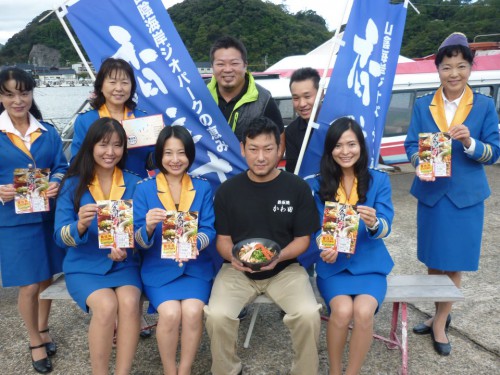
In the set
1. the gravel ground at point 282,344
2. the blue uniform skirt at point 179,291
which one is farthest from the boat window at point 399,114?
the blue uniform skirt at point 179,291

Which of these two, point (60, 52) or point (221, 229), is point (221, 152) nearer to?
point (221, 229)

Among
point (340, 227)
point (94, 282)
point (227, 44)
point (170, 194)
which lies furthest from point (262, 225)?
point (227, 44)

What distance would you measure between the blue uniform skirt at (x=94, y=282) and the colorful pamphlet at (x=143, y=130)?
847 mm

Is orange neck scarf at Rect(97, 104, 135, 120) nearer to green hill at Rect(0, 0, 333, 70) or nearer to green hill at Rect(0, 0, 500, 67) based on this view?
green hill at Rect(0, 0, 500, 67)

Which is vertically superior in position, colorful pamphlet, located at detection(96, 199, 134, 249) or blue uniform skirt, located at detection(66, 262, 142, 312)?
colorful pamphlet, located at detection(96, 199, 134, 249)

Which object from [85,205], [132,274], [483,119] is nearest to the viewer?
[85,205]

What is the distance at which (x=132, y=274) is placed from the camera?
111 inches

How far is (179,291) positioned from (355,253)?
1156 mm

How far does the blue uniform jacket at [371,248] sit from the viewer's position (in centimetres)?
282

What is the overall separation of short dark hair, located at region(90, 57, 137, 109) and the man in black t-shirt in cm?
90

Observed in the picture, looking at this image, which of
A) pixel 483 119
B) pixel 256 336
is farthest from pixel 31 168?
pixel 483 119

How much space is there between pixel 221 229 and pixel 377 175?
1.10 m

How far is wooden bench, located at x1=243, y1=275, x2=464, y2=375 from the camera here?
286cm

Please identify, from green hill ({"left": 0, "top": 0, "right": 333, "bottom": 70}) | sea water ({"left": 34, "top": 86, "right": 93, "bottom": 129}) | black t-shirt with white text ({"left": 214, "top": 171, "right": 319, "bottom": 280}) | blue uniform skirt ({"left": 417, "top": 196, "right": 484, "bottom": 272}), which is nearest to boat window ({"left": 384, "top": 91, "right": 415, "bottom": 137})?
sea water ({"left": 34, "top": 86, "right": 93, "bottom": 129})
